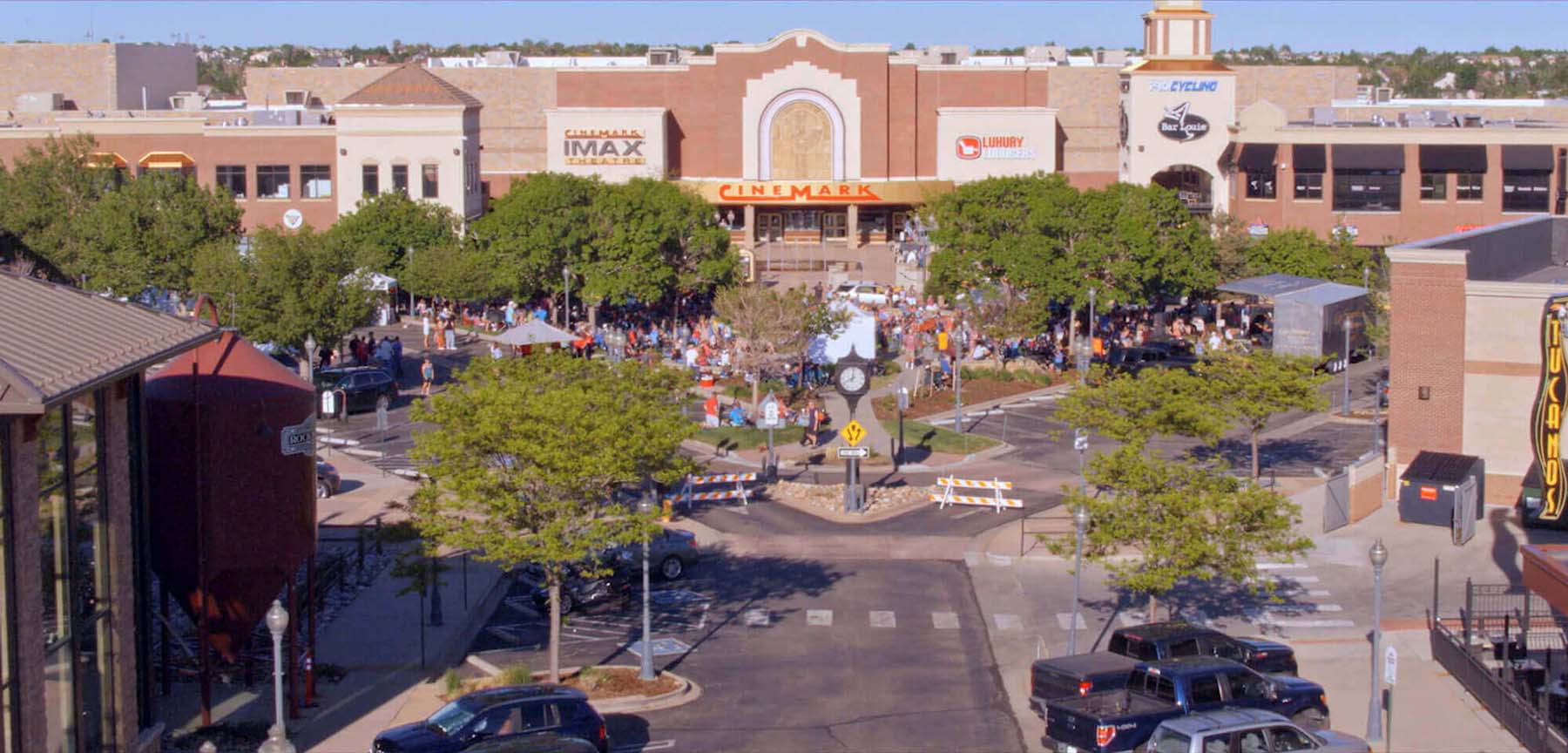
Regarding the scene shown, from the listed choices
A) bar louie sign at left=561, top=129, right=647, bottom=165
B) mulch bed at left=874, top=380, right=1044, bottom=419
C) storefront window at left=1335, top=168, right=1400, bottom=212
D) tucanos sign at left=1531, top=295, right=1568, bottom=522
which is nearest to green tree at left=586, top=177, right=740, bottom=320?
mulch bed at left=874, top=380, right=1044, bottom=419

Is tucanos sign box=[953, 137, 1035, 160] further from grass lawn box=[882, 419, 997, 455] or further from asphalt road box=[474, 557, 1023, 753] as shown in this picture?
asphalt road box=[474, 557, 1023, 753]

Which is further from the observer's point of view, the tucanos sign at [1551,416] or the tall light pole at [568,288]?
the tall light pole at [568,288]

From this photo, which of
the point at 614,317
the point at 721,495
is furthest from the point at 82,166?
the point at 721,495

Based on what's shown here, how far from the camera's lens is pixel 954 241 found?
6600 centimetres

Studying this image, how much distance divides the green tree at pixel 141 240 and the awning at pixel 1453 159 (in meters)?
52.7

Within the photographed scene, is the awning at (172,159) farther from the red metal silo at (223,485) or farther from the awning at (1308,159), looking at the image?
the red metal silo at (223,485)

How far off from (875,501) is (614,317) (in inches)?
1214

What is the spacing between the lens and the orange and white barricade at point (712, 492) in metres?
42.5

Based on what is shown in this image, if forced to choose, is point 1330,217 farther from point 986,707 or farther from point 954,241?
point 986,707

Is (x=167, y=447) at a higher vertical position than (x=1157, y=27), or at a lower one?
lower

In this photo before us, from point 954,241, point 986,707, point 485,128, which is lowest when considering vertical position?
point 986,707

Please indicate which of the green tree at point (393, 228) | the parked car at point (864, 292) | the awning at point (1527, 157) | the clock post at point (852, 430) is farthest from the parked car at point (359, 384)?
the awning at point (1527, 157)

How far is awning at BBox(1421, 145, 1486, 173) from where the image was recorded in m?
78.5

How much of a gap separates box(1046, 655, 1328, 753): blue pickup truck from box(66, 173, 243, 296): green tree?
44.2m
